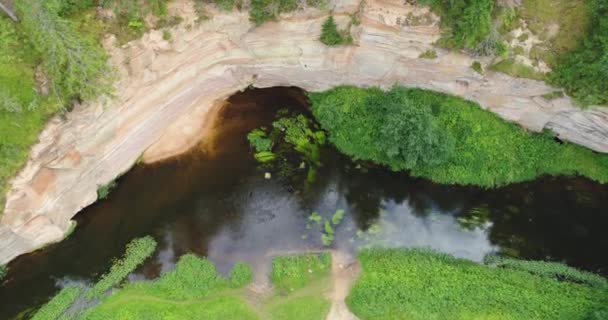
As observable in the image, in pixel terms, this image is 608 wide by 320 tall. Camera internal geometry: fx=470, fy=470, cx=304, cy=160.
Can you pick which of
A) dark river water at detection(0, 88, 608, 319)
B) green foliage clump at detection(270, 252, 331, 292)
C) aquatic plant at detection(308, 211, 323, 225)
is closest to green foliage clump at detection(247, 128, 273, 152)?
dark river water at detection(0, 88, 608, 319)

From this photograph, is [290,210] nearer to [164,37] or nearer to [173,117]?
[173,117]

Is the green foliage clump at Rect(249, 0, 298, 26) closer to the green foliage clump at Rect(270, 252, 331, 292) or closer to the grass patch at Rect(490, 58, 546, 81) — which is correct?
the grass patch at Rect(490, 58, 546, 81)

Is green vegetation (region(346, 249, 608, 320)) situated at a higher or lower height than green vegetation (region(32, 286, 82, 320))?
higher

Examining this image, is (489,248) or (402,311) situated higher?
(489,248)

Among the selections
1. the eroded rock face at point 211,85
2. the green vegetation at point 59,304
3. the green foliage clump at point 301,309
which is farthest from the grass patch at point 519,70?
the green vegetation at point 59,304

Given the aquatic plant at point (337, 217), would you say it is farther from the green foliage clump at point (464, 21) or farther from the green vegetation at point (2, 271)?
the green vegetation at point (2, 271)

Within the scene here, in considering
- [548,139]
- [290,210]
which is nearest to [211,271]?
[290,210]
